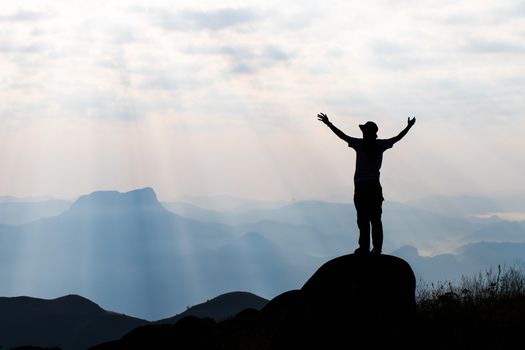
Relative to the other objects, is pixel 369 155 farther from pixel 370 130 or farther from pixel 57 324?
pixel 57 324

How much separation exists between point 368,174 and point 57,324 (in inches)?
4665

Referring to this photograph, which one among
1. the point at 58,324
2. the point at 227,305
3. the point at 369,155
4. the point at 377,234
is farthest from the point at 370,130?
the point at 58,324

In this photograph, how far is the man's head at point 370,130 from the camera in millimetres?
14344

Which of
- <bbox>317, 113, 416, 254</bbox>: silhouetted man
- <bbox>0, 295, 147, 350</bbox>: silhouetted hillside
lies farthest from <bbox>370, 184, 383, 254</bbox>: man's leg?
<bbox>0, 295, 147, 350</bbox>: silhouetted hillside

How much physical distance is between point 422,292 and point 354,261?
14.6ft

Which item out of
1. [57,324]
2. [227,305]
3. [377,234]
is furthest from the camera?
[57,324]

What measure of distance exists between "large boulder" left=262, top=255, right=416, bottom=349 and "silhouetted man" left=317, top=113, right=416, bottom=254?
59 cm

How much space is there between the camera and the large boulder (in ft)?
43.6

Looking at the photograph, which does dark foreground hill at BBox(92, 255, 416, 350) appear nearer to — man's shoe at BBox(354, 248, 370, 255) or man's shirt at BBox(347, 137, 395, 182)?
man's shoe at BBox(354, 248, 370, 255)

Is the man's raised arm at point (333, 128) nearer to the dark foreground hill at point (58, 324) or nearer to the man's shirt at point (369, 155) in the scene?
the man's shirt at point (369, 155)

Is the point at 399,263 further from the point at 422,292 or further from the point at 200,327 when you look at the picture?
the point at 200,327

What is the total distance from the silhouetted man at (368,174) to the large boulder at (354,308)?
0.59 metres

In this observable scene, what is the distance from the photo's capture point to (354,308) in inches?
533

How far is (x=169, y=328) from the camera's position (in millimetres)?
21234
